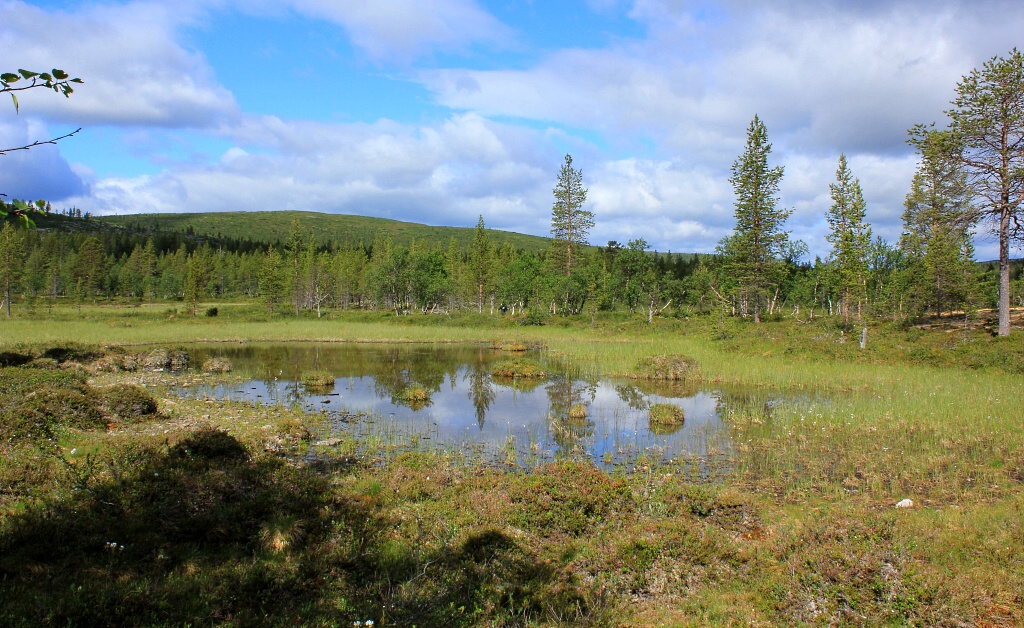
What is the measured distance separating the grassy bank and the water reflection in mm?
1774

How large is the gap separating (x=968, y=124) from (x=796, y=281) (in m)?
Answer: 56.6

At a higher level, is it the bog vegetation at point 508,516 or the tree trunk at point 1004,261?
the tree trunk at point 1004,261

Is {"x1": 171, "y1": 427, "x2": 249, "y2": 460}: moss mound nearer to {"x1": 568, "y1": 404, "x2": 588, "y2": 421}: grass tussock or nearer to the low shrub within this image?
the low shrub

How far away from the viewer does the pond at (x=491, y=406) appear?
538 inches

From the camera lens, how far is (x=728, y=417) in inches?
667

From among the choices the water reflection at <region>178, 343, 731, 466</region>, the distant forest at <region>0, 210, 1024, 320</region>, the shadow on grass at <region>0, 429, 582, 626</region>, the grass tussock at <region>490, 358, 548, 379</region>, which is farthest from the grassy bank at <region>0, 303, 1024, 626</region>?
the distant forest at <region>0, 210, 1024, 320</region>

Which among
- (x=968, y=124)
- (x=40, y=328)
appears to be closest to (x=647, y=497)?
(x=968, y=124)

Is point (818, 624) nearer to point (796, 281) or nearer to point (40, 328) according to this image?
point (40, 328)

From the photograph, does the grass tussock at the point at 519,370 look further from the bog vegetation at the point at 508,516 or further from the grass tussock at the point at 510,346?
the grass tussock at the point at 510,346

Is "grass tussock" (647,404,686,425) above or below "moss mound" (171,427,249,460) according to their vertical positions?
below

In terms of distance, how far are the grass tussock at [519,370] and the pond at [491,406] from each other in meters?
0.59

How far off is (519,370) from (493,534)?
62.6 ft

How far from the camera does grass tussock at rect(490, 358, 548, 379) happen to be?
26.3 meters

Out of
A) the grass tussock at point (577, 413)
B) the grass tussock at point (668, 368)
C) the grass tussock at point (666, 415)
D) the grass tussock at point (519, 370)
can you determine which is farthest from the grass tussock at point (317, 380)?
the grass tussock at point (668, 368)
